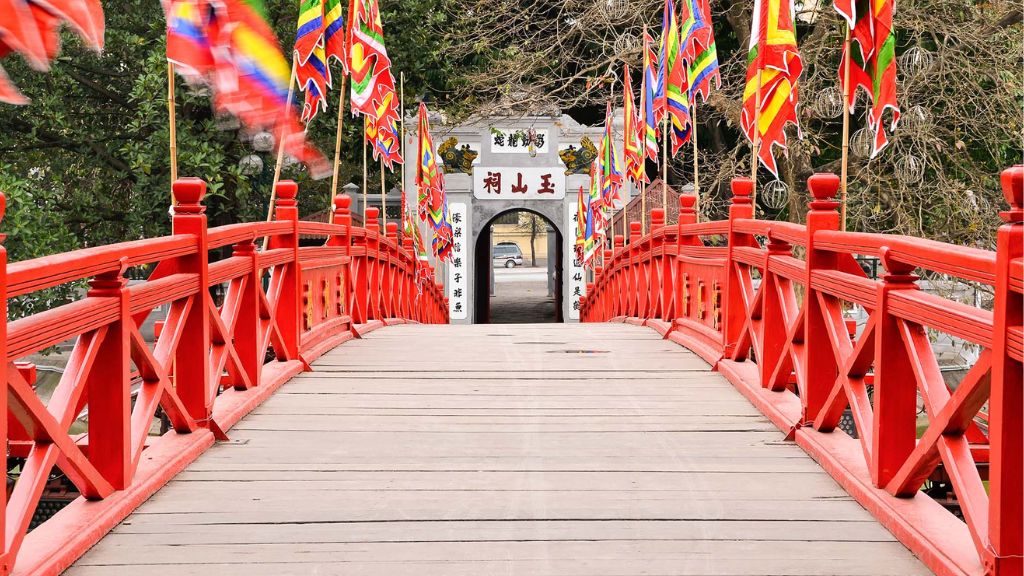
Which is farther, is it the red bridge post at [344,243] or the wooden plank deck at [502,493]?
the red bridge post at [344,243]

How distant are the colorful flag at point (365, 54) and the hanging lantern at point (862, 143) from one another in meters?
5.91

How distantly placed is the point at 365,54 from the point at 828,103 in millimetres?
6246

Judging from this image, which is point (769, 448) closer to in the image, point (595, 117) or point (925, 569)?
point (925, 569)

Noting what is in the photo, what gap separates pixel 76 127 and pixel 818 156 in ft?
34.5

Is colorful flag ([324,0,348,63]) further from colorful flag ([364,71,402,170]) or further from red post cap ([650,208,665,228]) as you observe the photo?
red post cap ([650,208,665,228])

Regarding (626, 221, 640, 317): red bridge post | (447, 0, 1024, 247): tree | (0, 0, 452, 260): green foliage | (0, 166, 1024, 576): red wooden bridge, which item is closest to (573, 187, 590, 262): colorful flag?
(447, 0, 1024, 247): tree

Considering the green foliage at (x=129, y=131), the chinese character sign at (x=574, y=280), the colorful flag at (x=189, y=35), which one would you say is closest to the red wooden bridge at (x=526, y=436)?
the colorful flag at (x=189, y=35)

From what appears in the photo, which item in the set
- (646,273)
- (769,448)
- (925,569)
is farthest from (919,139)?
(925,569)

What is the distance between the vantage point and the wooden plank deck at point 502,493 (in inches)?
128

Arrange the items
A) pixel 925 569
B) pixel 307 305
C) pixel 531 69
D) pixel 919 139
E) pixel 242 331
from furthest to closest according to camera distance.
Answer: pixel 531 69 → pixel 919 139 → pixel 307 305 → pixel 242 331 → pixel 925 569

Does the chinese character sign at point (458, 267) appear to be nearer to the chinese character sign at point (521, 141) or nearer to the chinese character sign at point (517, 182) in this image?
the chinese character sign at point (517, 182)

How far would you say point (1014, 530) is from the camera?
108 inches

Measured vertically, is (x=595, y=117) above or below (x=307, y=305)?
above

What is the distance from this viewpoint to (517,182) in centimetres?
2336
